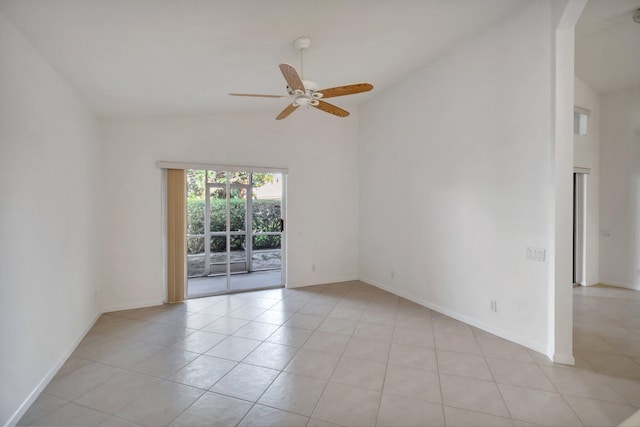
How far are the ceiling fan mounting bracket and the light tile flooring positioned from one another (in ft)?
9.92

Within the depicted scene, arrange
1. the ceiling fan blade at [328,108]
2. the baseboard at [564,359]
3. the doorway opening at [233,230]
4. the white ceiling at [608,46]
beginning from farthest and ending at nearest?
the doorway opening at [233,230], the white ceiling at [608,46], the ceiling fan blade at [328,108], the baseboard at [564,359]

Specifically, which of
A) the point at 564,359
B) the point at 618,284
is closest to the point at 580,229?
the point at 618,284

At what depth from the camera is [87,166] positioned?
342 centimetres

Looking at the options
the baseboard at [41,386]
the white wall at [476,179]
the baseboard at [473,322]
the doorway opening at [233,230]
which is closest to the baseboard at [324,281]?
the doorway opening at [233,230]

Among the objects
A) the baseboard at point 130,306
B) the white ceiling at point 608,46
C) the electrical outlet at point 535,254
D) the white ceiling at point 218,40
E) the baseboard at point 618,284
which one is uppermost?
the white ceiling at point 608,46

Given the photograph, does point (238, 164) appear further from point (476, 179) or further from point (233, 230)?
point (476, 179)

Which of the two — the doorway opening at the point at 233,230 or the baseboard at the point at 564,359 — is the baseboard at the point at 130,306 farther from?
the baseboard at the point at 564,359

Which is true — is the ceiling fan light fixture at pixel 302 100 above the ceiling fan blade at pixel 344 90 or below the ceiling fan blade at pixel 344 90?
below

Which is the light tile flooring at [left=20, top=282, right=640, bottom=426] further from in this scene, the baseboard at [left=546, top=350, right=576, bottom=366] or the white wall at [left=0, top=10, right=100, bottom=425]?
the white wall at [left=0, top=10, right=100, bottom=425]

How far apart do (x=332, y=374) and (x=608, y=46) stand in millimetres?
5797

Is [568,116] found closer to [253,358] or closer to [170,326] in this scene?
[253,358]

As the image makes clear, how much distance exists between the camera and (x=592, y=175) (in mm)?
5363

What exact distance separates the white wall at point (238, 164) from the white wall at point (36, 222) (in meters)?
0.90

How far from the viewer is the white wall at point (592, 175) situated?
17.3 ft
